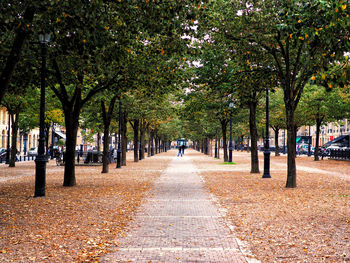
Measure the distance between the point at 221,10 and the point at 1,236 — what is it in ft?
41.6

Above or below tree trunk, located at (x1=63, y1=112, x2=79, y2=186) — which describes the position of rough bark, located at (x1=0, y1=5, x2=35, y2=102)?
above

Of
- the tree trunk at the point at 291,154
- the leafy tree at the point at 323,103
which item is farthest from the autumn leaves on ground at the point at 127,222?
the leafy tree at the point at 323,103

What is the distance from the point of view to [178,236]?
7750mm

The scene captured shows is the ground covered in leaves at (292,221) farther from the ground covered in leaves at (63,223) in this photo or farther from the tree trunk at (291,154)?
the ground covered in leaves at (63,223)

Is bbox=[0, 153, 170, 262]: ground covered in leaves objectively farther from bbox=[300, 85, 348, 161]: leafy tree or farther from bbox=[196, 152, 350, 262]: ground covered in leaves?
bbox=[300, 85, 348, 161]: leafy tree

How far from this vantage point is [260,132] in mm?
79250

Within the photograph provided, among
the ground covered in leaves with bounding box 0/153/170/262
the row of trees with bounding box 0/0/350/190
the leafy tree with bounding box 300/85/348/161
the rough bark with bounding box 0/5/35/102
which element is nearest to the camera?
the ground covered in leaves with bounding box 0/153/170/262

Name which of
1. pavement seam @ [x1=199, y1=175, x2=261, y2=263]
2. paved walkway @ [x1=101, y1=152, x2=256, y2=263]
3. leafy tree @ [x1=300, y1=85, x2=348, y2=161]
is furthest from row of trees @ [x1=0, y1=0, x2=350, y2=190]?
leafy tree @ [x1=300, y1=85, x2=348, y2=161]

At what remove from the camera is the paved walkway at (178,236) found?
6.32m

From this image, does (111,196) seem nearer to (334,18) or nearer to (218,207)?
(218,207)

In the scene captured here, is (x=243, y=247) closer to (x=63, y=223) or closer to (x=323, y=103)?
(x=63, y=223)

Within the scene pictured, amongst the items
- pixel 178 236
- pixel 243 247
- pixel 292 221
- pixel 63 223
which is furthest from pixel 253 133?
pixel 243 247

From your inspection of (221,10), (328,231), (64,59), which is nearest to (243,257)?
(328,231)

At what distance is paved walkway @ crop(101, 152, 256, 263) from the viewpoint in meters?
6.32
